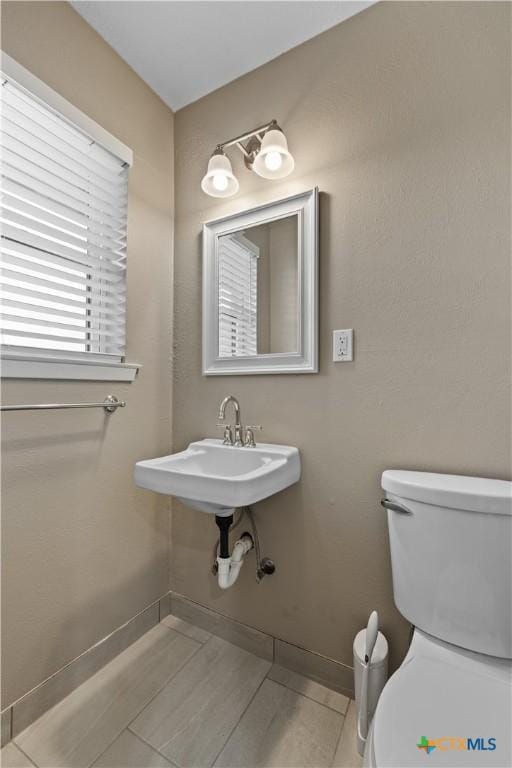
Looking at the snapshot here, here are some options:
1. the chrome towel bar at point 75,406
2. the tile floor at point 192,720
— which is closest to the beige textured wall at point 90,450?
the chrome towel bar at point 75,406

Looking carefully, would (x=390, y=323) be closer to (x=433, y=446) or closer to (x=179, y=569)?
(x=433, y=446)

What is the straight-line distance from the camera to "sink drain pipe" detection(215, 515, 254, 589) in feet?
4.07

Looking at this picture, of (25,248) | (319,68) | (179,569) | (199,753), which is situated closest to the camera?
(199,753)

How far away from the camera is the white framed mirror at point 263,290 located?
4.35 feet

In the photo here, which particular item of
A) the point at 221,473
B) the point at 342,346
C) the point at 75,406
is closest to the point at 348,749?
the point at 221,473

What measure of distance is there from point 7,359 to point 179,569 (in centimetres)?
116

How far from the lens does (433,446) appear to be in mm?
1113

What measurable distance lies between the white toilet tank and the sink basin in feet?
1.19

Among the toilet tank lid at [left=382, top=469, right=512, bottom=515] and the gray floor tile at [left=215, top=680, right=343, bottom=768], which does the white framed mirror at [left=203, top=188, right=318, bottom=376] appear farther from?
the gray floor tile at [left=215, top=680, right=343, bottom=768]

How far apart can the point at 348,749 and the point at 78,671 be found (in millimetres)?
923

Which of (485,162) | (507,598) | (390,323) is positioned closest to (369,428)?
(390,323)

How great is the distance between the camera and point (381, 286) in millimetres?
1206

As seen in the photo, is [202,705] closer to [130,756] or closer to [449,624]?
[130,756]

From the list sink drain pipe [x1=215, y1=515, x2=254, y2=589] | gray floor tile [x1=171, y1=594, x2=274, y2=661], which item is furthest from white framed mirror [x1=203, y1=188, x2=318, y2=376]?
gray floor tile [x1=171, y1=594, x2=274, y2=661]
